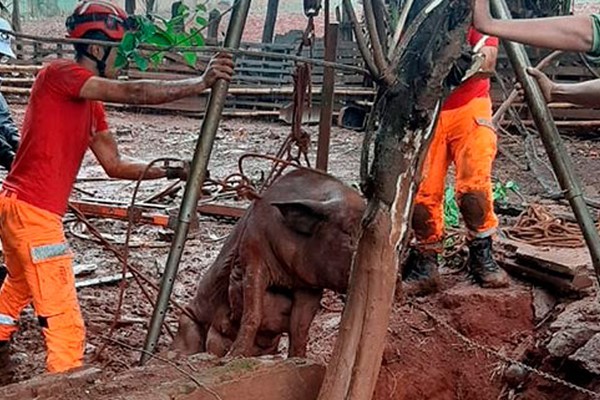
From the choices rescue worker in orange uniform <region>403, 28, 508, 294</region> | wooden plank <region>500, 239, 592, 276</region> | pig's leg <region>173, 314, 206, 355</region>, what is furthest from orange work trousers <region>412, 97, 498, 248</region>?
pig's leg <region>173, 314, 206, 355</region>

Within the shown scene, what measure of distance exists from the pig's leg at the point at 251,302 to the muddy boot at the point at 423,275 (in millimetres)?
1763

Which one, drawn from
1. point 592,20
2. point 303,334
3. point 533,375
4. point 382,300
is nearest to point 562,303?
point 533,375

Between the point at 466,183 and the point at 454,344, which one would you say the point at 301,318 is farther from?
the point at 466,183

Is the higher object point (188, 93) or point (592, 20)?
point (592, 20)

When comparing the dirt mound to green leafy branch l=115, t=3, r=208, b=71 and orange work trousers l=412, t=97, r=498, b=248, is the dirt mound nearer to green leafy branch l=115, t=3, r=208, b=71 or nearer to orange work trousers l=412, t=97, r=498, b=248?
orange work trousers l=412, t=97, r=498, b=248

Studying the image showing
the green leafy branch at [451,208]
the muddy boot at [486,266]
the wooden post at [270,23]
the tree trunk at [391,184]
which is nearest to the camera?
the tree trunk at [391,184]

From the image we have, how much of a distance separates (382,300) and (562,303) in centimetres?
312

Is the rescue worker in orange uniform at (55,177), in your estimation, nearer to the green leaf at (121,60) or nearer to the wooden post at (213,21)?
the green leaf at (121,60)

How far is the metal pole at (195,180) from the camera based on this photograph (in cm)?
412

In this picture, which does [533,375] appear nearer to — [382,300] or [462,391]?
[462,391]

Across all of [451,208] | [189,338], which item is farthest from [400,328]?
[451,208]

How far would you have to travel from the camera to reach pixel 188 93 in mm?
4090

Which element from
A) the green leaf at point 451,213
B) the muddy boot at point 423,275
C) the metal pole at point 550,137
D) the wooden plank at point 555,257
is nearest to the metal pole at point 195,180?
the metal pole at point 550,137

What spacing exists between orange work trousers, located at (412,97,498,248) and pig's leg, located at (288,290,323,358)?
1.37 m
